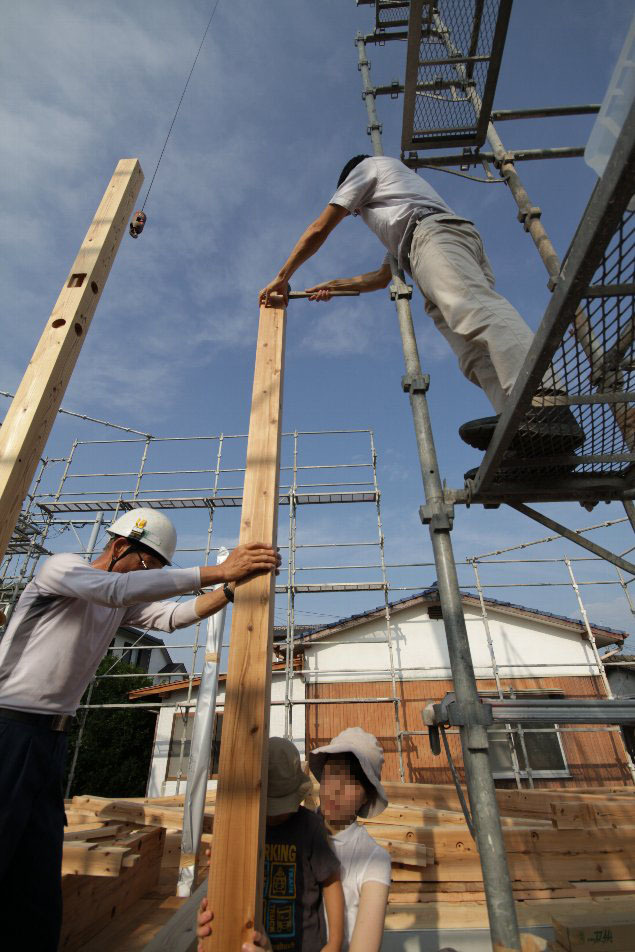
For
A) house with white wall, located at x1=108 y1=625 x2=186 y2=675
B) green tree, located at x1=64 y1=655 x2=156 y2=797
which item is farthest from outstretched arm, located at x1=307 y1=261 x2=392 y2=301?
house with white wall, located at x1=108 y1=625 x2=186 y2=675

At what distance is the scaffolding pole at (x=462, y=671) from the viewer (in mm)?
1455

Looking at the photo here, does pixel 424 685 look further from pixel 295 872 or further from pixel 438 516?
pixel 295 872

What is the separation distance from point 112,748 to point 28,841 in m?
16.0

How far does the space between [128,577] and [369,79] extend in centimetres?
479

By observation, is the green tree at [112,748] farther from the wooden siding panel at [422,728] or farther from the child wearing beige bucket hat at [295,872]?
the child wearing beige bucket hat at [295,872]

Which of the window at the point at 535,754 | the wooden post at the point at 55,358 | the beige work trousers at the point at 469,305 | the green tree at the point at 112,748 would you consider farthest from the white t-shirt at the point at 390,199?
the green tree at the point at 112,748

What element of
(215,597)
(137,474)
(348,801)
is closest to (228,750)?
(215,597)

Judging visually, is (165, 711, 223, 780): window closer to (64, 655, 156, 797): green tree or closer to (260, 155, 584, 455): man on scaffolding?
(64, 655, 156, 797): green tree

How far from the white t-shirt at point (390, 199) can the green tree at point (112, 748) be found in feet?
46.0

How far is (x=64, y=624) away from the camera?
1.85 m

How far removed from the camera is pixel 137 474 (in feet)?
38.3

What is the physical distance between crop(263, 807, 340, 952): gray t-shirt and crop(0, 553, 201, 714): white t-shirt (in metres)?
0.86

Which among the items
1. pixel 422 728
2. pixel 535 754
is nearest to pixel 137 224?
pixel 422 728

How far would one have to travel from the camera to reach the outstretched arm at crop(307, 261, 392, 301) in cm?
284
